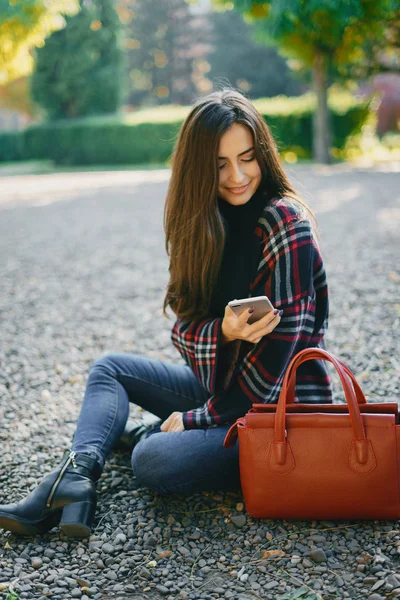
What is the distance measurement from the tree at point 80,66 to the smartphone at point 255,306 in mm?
20429

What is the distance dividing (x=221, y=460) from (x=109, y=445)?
43cm

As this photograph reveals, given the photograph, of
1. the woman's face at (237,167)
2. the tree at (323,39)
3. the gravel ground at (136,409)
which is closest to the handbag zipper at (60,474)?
the gravel ground at (136,409)

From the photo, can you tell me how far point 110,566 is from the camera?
2.06 meters

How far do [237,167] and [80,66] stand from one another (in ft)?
66.5

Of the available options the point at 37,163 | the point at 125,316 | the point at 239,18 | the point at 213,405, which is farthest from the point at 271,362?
the point at 239,18

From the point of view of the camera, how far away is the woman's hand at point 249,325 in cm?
211

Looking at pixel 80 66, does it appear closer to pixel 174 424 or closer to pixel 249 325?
pixel 174 424

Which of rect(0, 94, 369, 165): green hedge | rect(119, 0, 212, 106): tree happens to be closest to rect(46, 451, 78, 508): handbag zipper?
rect(0, 94, 369, 165): green hedge

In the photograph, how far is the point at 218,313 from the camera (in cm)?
251

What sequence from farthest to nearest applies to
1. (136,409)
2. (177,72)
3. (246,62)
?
(177,72), (246,62), (136,409)

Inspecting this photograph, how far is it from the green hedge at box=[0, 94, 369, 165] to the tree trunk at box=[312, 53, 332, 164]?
1513 mm

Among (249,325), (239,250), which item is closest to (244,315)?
(249,325)

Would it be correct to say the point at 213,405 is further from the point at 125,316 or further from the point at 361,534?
the point at 125,316

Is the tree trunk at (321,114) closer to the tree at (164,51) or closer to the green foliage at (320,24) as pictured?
the green foliage at (320,24)
